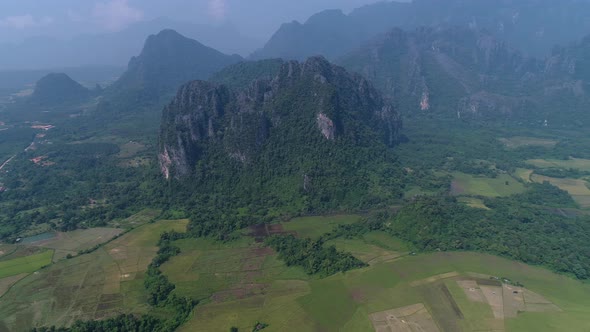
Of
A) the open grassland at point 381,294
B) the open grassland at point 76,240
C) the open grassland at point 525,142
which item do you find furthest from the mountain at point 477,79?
the open grassland at point 76,240

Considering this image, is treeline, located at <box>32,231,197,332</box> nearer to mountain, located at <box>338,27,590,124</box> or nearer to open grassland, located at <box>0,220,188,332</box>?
A: open grassland, located at <box>0,220,188,332</box>

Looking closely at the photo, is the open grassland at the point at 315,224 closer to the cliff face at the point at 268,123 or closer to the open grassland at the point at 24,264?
the cliff face at the point at 268,123

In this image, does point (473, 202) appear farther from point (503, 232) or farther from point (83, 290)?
point (83, 290)

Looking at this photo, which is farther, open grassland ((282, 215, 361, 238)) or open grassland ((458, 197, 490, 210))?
open grassland ((458, 197, 490, 210))

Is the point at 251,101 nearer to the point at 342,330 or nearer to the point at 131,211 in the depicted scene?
the point at 131,211

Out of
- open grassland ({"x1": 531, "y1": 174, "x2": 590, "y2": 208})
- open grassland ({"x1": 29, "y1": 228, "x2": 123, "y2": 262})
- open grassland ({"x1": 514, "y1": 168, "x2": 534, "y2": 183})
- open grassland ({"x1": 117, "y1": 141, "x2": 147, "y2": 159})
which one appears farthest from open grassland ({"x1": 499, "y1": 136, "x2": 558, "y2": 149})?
open grassland ({"x1": 29, "y1": 228, "x2": 123, "y2": 262})

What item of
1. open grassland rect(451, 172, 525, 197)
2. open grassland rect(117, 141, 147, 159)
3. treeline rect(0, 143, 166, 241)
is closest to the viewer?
treeline rect(0, 143, 166, 241)

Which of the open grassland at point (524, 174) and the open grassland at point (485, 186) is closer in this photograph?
the open grassland at point (485, 186)
